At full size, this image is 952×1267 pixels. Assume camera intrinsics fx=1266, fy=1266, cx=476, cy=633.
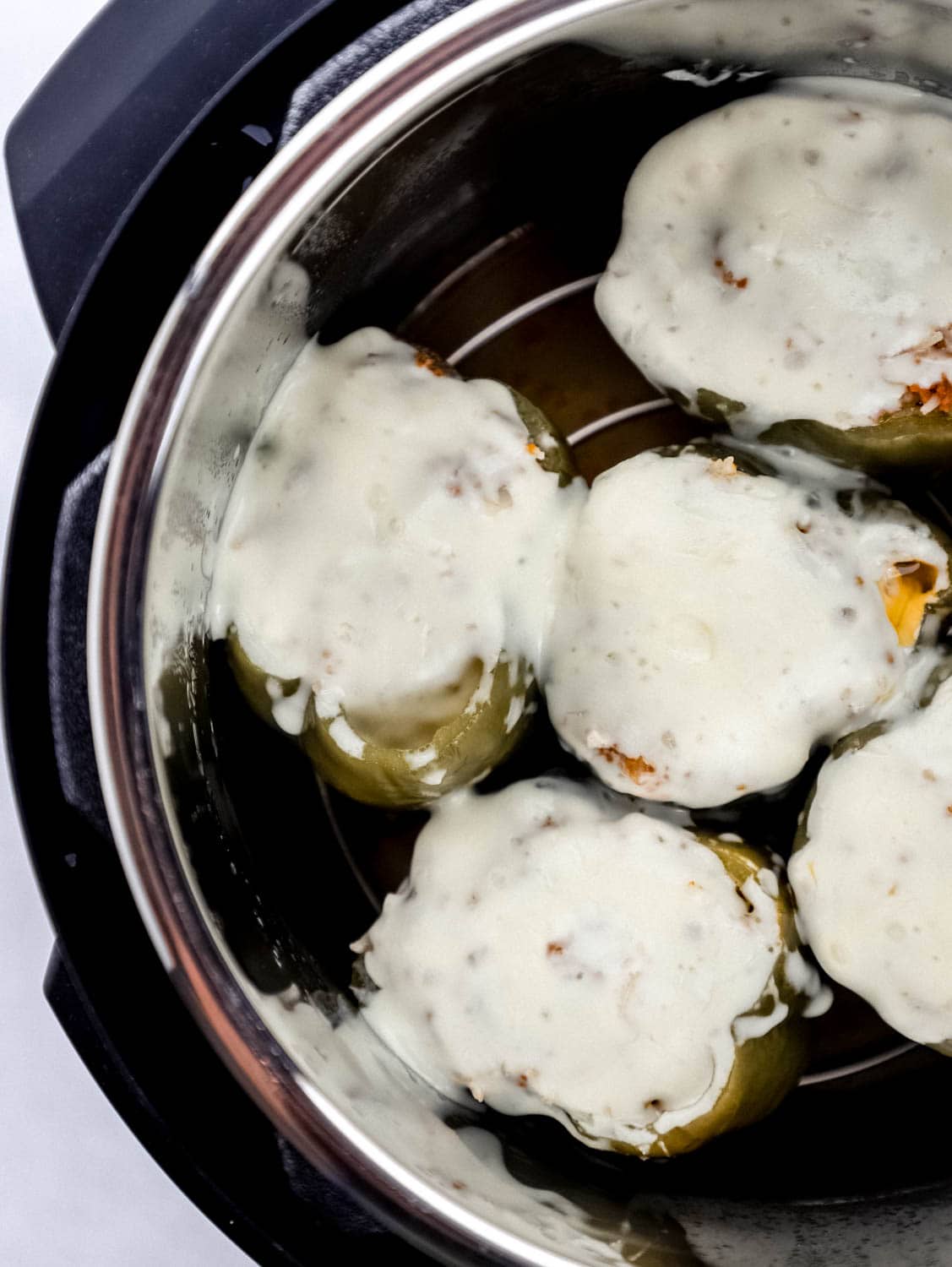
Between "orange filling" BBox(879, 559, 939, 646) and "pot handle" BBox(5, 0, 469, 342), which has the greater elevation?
"pot handle" BBox(5, 0, 469, 342)

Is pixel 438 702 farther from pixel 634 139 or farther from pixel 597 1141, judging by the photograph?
pixel 634 139

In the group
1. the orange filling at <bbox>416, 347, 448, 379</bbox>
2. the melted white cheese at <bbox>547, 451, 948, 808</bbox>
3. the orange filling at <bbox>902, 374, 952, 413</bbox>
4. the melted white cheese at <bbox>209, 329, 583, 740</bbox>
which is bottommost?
the melted white cheese at <bbox>547, 451, 948, 808</bbox>

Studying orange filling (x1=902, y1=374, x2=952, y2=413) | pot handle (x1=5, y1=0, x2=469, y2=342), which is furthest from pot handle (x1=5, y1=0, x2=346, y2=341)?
orange filling (x1=902, y1=374, x2=952, y2=413)

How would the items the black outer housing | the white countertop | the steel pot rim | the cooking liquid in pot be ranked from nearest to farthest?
1. the steel pot rim
2. the black outer housing
3. the cooking liquid in pot
4. the white countertop

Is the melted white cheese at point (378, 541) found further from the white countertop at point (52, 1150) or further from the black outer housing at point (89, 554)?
the white countertop at point (52, 1150)

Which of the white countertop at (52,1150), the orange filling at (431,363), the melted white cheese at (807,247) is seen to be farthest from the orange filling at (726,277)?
the white countertop at (52,1150)

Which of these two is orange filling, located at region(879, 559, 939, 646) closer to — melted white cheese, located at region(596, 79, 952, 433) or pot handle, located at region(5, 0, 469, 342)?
melted white cheese, located at region(596, 79, 952, 433)

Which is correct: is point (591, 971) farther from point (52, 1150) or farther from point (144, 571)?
point (52, 1150)
